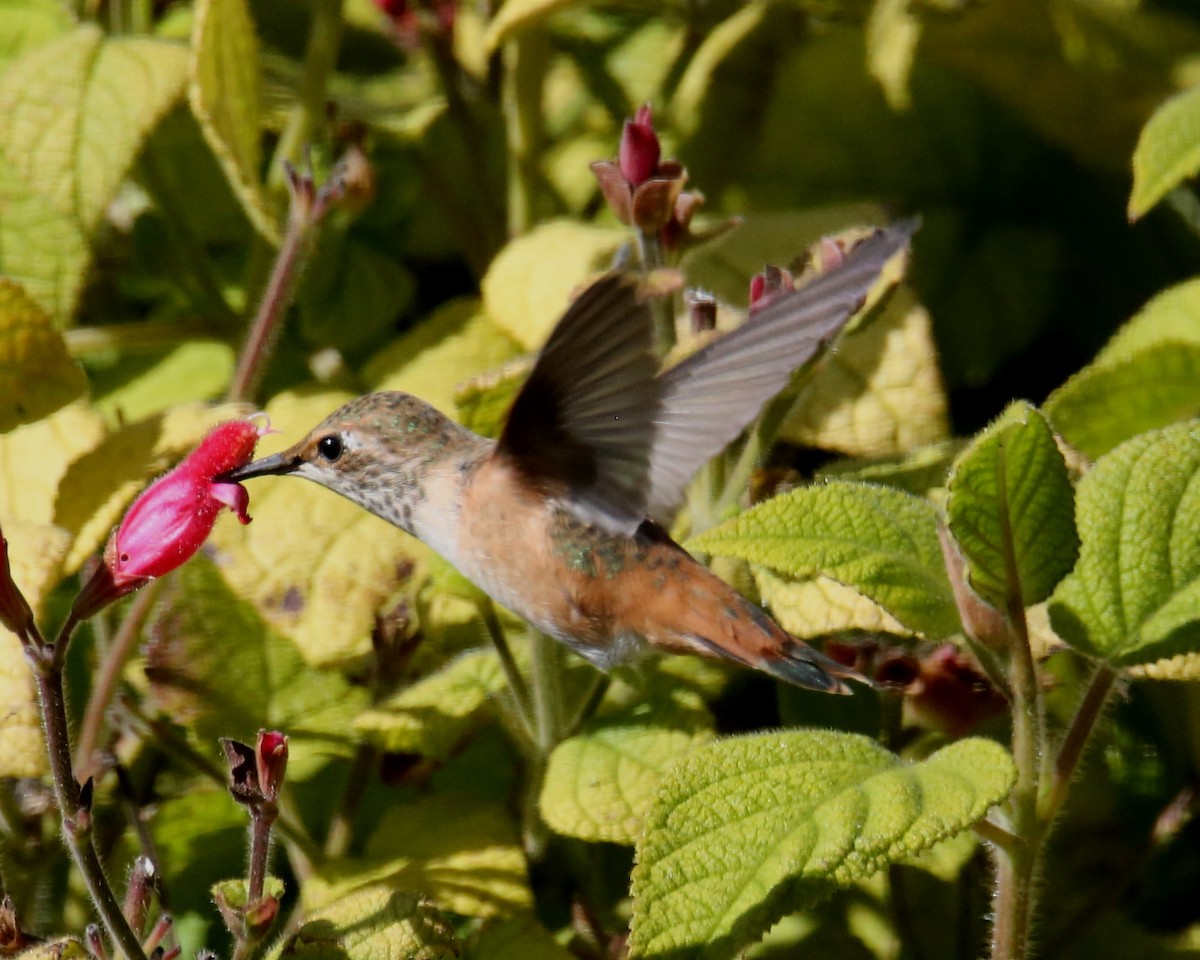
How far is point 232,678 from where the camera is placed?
1.79 meters

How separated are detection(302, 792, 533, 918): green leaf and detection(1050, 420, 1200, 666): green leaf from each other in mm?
623

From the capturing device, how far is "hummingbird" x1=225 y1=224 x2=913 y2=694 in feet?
3.97

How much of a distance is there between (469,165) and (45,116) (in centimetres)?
69

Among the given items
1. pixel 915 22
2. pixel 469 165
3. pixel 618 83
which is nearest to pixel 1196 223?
pixel 915 22

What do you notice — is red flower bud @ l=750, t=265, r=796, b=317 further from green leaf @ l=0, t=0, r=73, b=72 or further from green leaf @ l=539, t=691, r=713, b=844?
green leaf @ l=0, t=0, r=73, b=72

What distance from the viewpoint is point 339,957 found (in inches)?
53.8

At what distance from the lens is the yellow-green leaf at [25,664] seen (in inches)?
57.4

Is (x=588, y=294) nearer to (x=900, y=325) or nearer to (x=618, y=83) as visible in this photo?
(x=900, y=325)

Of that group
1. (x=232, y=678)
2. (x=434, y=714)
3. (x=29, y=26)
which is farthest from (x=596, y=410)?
(x=29, y=26)

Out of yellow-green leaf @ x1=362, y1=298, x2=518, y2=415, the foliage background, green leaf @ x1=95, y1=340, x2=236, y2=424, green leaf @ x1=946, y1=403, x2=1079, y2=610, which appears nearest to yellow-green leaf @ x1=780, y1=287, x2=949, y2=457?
the foliage background

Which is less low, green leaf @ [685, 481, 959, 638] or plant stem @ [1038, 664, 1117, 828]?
green leaf @ [685, 481, 959, 638]

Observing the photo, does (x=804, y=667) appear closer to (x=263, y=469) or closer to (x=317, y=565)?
(x=263, y=469)

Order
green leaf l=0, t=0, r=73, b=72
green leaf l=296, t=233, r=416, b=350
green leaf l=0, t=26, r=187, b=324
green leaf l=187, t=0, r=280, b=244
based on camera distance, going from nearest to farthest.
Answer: green leaf l=187, t=0, r=280, b=244, green leaf l=0, t=26, r=187, b=324, green leaf l=296, t=233, r=416, b=350, green leaf l=0, t=0, r=73, b=72

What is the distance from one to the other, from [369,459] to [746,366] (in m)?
0.43
